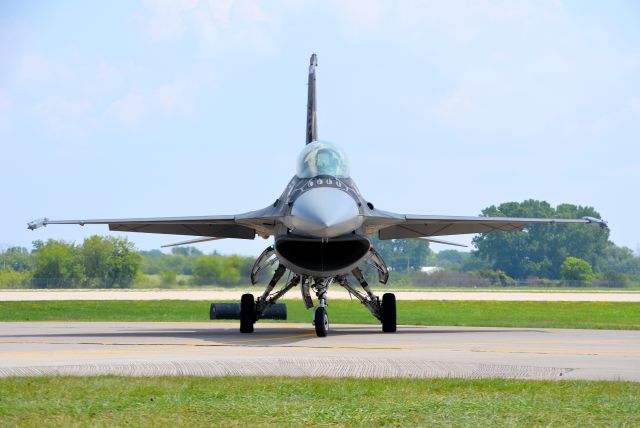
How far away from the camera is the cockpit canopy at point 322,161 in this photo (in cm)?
1823

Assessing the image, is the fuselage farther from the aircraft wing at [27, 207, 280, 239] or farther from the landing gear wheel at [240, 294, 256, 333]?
the landing gear wheel at [240, 294, 256, 333]

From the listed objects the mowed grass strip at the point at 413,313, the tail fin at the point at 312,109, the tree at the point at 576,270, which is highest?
the tail fin at the point at 312,109

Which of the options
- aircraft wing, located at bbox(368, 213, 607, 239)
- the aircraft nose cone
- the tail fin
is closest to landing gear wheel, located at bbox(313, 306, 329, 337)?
the aircraft nose cone

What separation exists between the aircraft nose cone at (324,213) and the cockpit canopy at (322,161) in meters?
0.82

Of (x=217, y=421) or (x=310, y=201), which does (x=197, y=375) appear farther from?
(x=310, y=201)

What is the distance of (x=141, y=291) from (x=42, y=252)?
279 inches

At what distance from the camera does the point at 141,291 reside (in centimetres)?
6556

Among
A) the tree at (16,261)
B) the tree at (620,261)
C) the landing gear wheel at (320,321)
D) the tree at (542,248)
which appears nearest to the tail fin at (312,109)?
the landing gear wheel at (320,321)

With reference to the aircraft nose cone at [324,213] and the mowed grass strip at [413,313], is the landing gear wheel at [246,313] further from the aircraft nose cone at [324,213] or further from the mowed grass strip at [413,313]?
the mowed grass strip at [413,313]

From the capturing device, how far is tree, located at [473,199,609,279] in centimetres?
10656

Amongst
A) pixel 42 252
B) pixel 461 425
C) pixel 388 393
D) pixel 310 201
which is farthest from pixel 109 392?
pixel 42 252

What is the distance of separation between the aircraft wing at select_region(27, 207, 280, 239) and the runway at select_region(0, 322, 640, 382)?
7.46 ft

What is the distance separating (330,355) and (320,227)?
3.11 m

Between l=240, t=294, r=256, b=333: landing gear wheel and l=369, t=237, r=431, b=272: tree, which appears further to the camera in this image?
l=369, t=237, r=431, b=272: tree
